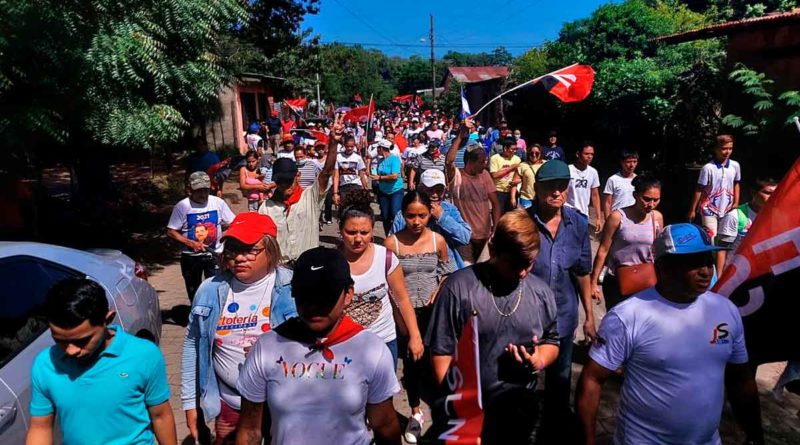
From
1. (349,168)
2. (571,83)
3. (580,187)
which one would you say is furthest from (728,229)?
(349,168)

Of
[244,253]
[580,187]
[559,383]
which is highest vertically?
[580,187]

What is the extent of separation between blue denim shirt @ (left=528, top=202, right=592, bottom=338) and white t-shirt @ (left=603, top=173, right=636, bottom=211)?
2770 millimetres

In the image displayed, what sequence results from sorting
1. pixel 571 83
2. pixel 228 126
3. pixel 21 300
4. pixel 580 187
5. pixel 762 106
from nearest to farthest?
pixel 21 300
pixel 580 187
pixel 571 83
pixel 762 106
pixel 228 126

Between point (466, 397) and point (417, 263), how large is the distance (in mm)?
1604

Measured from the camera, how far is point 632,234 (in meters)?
4.55

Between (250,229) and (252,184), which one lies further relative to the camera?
(252,184)

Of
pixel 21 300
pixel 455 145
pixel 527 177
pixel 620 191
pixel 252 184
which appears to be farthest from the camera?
pixel 527 177

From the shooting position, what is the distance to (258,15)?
16.5 meters

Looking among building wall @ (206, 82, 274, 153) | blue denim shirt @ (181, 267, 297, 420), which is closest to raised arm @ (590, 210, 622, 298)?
blue denim shirt @ (181, 267, 297, 420)

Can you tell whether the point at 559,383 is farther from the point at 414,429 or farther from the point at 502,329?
the point at 502,329

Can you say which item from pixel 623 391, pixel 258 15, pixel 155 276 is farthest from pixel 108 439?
pixel 258 15

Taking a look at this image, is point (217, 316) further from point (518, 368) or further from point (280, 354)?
point (518, 368)

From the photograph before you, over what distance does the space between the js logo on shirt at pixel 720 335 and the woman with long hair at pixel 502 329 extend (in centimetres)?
71

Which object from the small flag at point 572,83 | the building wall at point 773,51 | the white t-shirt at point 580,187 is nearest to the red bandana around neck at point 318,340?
the white t-shirt at point 580,187
